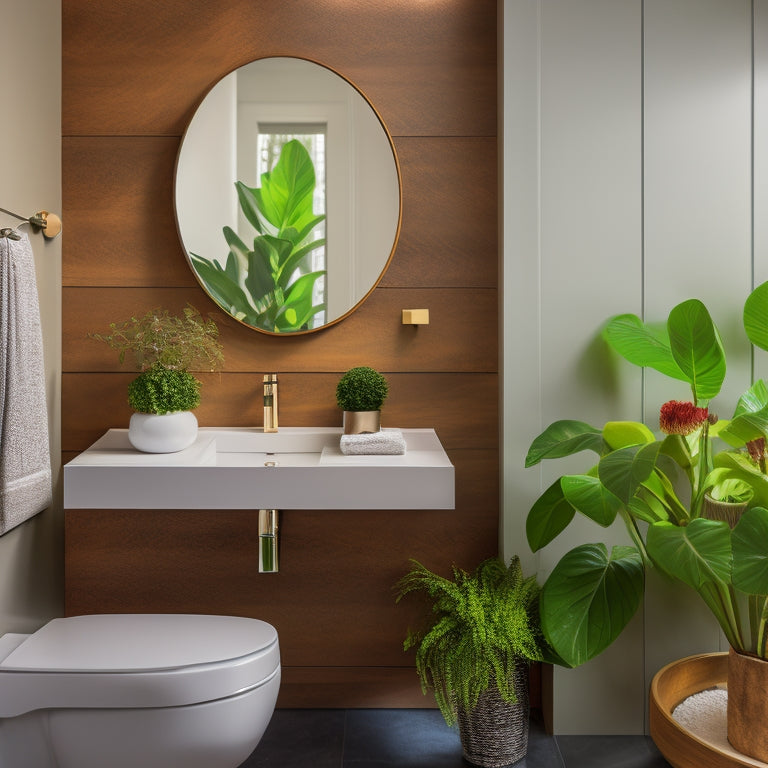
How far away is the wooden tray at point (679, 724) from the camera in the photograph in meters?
1.44

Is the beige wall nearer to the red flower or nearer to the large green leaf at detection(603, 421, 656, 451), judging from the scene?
the large green leaf at detection(603, 421, 656, 451)

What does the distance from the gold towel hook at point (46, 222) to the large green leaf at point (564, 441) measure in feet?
4.49

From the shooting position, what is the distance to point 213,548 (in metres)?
2.01

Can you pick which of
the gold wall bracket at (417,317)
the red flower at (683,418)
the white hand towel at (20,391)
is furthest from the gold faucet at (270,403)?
the red flower at (683,418)

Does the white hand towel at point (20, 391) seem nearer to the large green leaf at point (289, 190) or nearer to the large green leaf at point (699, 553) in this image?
the large green leaf at point (289, 190)

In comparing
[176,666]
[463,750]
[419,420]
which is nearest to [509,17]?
[419,420]

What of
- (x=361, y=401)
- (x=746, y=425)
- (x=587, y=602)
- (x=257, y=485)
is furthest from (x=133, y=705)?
(x=746, y=425)

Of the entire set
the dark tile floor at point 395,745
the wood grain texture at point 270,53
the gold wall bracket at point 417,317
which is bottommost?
the dark tile floor at point 395,745

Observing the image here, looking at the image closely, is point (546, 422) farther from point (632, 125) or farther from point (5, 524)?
point (5, 524)

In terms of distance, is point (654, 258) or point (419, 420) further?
point (419, 420)

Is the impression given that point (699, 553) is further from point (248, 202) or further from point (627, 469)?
point (248, 202)

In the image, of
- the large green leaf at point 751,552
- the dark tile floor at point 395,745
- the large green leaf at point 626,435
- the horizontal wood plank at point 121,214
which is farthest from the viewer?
the horizontal wood plank at point 121,214

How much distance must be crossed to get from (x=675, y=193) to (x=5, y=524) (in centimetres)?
185

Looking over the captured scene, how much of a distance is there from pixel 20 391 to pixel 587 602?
1.39 metres
